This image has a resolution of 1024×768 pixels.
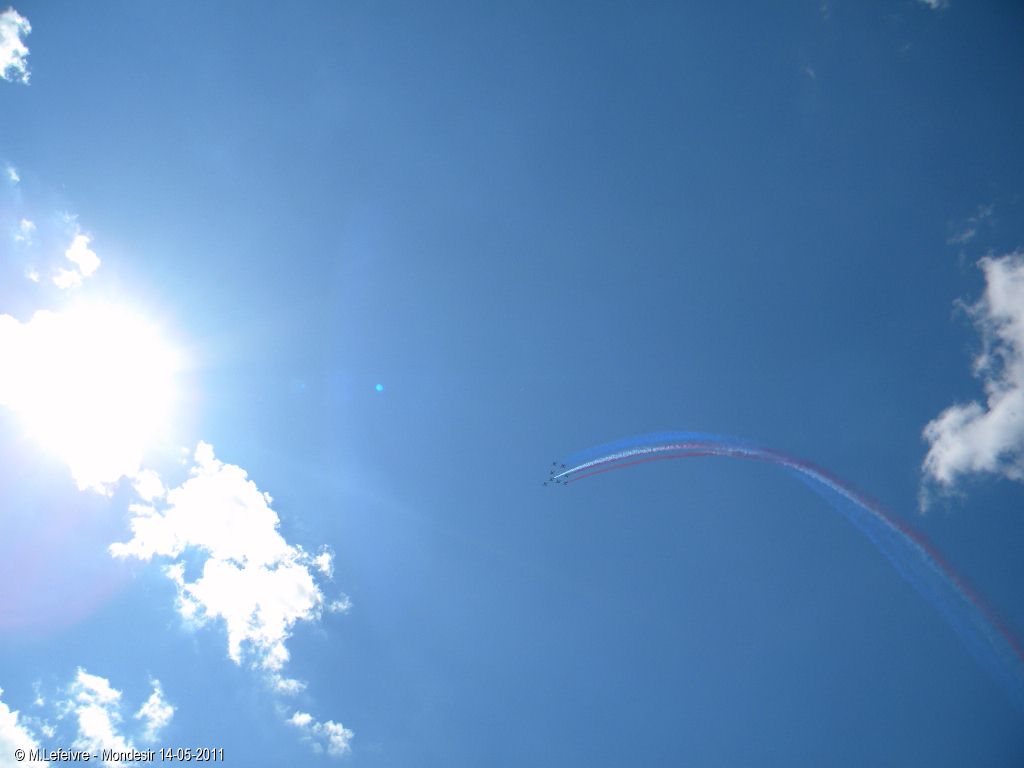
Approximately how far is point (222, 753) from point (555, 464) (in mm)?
48290

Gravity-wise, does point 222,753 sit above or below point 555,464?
below

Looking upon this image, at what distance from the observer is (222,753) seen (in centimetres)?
7012

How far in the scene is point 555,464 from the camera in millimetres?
71875
